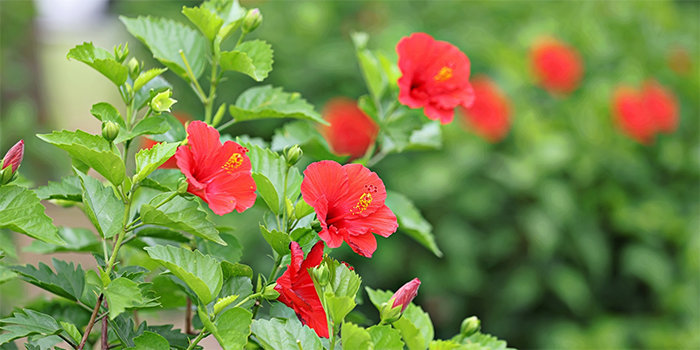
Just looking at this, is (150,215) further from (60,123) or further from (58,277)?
(60,123)

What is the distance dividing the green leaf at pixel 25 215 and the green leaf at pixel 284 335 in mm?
192

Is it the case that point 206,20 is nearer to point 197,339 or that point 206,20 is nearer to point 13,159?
point 13,159

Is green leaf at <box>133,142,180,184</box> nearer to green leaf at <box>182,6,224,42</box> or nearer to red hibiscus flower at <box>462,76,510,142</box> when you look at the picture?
green leaf at <box>182,6,224,42</box>

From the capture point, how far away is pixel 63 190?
1.99 ft

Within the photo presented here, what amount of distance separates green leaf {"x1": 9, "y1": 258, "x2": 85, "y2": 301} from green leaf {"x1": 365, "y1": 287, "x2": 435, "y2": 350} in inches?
12.2

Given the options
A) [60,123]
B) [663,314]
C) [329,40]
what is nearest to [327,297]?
[663,314]

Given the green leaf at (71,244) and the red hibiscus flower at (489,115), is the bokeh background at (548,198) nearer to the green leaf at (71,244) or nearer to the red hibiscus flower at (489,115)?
the red hibiscus flower at (489,115)

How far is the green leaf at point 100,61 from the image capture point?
1.93 ft

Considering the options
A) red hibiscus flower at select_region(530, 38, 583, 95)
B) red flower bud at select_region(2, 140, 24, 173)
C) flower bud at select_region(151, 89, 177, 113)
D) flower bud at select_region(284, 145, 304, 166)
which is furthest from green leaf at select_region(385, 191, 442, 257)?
red hibiscus flower at select_region(530, 38, 583, 95)

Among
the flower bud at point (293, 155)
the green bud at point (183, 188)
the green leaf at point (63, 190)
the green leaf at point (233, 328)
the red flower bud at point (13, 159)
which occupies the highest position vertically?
the red flower bud at point (13, 159)

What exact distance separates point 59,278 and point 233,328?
0.24 meters

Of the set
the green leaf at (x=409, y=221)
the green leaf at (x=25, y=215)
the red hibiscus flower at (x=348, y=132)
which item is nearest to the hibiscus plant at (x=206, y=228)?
the green leaf at (x=25, y=215)

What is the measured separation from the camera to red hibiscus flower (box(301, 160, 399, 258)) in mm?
550

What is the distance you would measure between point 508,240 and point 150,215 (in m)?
1.80
